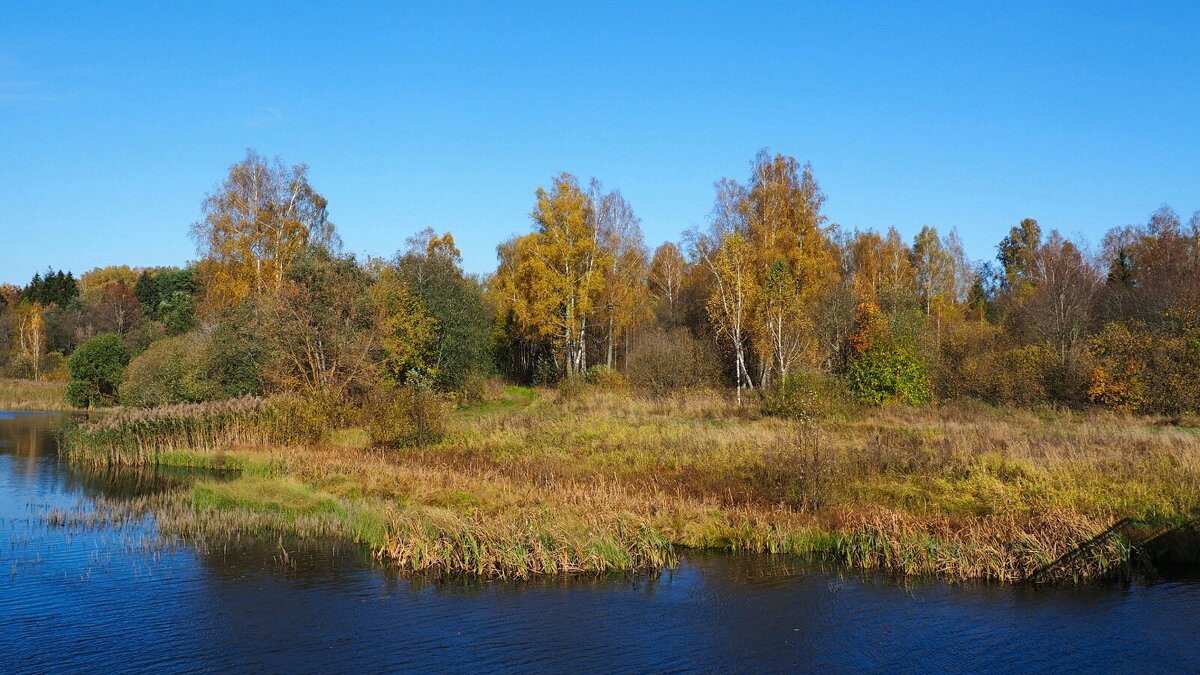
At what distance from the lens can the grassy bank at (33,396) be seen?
5906 cm

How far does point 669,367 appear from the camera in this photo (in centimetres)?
4331

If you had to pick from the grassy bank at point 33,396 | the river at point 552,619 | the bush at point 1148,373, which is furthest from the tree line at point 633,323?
the river at point 552,619

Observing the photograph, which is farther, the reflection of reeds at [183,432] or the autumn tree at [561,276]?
the autumn tree at [561,276]

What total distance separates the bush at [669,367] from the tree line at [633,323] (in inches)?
4.4

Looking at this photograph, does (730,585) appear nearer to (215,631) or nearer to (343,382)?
(215,631)

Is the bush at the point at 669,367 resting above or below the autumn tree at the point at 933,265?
below

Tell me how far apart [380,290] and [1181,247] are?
5020cm

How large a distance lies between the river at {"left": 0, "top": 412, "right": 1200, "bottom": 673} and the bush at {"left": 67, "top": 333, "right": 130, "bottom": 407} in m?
44.5

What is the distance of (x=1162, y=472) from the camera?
62.3 feet

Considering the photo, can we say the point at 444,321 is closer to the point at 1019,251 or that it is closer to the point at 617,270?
the point at 617,270

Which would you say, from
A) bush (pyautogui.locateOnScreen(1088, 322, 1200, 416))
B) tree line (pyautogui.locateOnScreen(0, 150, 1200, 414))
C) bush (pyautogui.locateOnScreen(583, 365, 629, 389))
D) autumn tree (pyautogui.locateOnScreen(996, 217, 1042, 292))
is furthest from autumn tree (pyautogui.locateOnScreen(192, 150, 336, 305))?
autumn tree (pyautogui.locateOnScreen(996, 217, 1042, 292))

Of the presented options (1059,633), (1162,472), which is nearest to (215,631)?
(1059,633)

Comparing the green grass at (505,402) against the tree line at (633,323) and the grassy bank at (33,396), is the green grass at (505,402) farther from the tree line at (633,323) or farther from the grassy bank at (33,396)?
the grassy bank at (33,396)

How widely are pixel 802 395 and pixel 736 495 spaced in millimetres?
11021
